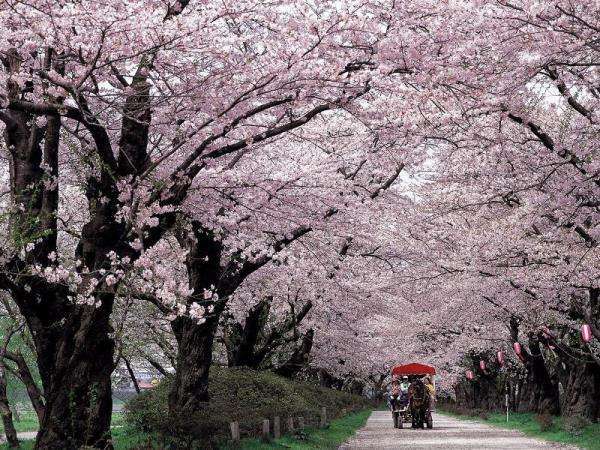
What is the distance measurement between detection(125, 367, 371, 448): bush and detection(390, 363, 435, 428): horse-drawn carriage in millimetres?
5921

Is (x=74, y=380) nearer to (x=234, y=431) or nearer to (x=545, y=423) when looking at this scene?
(x=234, y=431)

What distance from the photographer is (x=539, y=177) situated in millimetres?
16734

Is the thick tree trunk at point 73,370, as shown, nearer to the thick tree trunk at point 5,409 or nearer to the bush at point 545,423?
the thick tree trunk at point 5,409

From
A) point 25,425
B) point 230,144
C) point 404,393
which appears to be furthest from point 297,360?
point 25,425

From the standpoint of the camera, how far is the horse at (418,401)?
104 feet

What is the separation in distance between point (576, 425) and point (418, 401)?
806 centimetres

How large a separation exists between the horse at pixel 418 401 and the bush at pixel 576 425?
6.50 meters

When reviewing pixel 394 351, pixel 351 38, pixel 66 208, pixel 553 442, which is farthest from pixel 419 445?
pixel 394 351

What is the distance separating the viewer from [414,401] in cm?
3231

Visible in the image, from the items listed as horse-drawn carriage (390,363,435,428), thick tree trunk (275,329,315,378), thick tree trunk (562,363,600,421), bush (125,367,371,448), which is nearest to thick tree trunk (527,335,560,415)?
horse-drawn carriage (390,363,435,428)

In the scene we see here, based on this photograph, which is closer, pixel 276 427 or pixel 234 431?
pixel 234 431

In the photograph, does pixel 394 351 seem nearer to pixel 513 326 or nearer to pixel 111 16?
pixel 513 326

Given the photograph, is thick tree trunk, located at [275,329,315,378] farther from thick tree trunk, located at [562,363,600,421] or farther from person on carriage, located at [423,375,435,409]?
thick tree trunk, located at [562,363,600,421]

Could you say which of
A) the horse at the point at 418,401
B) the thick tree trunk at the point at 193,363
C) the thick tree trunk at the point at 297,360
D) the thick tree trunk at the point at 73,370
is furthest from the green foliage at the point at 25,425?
the thick tree trunk at the point at 73,370
